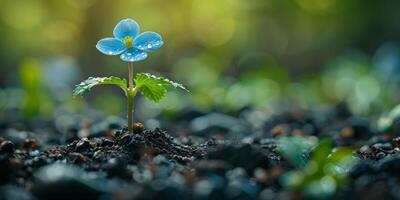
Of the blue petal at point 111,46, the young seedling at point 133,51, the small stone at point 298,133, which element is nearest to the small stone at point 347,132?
the small stone at point 298,133

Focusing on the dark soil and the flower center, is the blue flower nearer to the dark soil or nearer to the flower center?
the flower center

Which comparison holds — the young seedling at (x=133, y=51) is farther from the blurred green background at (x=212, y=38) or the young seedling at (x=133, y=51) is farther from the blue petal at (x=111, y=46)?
the blurred green background at (x=212, y=38)

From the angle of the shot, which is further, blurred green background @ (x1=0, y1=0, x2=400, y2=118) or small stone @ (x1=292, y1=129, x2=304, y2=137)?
blurred green background @ (x1=0, y1=0, x2=400, y2=118)

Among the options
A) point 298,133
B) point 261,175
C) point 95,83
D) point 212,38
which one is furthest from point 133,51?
point 212,38

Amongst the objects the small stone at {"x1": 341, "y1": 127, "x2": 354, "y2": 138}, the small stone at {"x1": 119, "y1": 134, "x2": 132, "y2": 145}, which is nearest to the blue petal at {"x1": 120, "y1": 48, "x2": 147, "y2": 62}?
the small stone at {"x1": 119, "y1": 134, "x2": 132, "y2": 145}

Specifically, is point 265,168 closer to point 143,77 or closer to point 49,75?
point 143,77

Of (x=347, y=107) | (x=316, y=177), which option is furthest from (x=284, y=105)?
(x=316, y=177)
